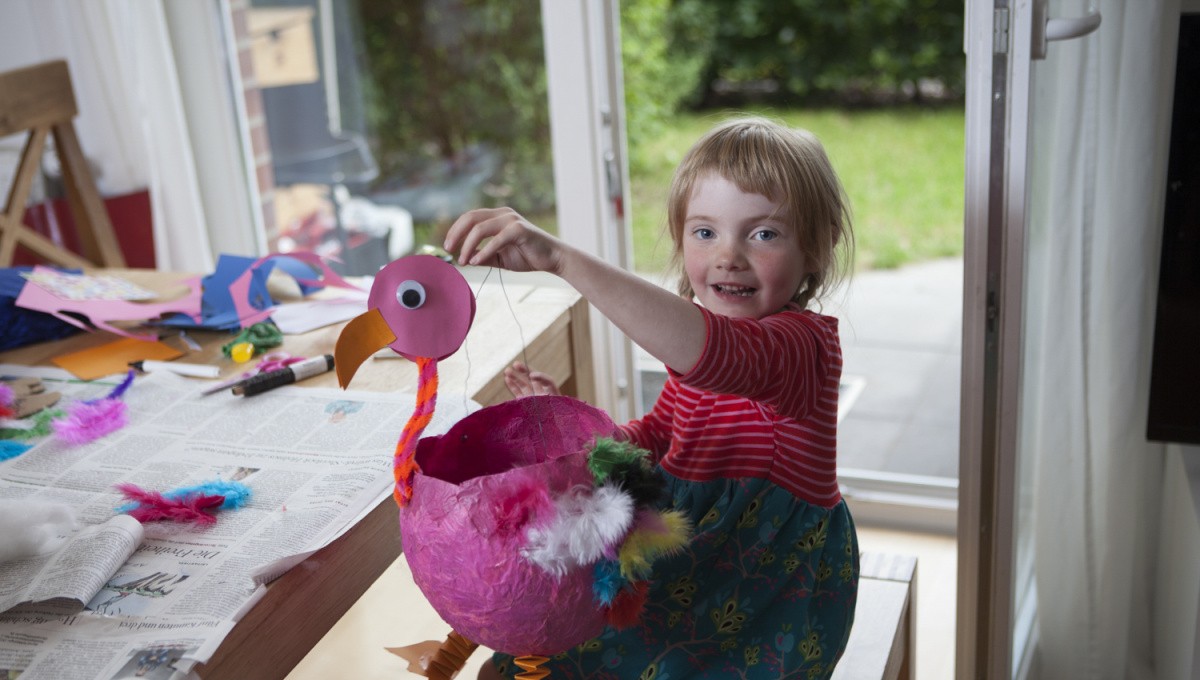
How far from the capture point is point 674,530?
0.86 meters

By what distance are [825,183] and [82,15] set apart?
188 centimetres

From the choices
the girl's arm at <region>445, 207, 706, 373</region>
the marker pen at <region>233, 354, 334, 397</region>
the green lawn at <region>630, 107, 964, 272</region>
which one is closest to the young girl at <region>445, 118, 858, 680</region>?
the girl's arm at <region>445, 207, 706, 373</region>

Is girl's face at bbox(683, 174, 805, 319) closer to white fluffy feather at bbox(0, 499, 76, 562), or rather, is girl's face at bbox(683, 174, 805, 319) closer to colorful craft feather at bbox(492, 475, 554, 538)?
colorful craft feather at bbox(492, 475, 554, 538)

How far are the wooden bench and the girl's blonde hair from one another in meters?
0.44

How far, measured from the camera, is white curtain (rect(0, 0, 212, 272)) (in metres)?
2.31

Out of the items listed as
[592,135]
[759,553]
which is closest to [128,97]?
[592,135]

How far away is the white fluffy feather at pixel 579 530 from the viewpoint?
2.65 ft

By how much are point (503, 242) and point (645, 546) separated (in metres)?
0.27

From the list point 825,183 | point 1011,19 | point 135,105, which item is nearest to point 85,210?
point 135,105

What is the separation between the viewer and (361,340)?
0.88 metres

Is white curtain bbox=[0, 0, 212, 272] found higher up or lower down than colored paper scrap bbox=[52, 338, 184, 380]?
higher up

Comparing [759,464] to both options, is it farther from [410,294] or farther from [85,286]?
[85,286]

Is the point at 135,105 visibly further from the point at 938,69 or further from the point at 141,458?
the point at 938,69

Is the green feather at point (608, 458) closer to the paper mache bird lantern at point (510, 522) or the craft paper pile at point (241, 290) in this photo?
the paper mache bird lantern at point (510, 522)
